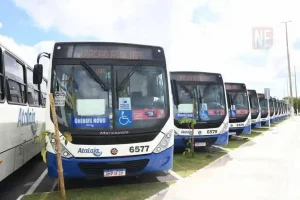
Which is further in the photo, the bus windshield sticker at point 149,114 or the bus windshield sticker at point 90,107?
the bus windshield sticker at point 149,114

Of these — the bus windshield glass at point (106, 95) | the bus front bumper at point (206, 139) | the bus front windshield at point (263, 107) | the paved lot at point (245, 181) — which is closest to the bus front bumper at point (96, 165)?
the bus windshield glass at point (106, 95)

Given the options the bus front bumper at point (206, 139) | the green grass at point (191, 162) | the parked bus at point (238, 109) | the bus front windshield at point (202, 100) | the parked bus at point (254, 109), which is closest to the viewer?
the green grass at point (191, 162)

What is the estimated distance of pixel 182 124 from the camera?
Result: 36.0ft

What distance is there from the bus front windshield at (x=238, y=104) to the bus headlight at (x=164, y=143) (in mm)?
9354

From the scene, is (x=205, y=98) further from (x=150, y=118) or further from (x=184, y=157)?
(x=150, y=118)

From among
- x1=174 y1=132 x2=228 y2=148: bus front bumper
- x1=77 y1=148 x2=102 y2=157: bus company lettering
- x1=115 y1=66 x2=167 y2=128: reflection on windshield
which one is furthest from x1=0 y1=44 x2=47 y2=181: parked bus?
x1=174 y1=132 x2=228 y2=148: bus front bumper

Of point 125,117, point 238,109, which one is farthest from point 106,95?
point 238,109

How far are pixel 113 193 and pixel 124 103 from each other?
174 centimetres

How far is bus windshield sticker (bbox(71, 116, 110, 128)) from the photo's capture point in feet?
20.6

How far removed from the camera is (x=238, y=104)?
16.5 m

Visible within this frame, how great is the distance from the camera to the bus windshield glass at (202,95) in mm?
11312

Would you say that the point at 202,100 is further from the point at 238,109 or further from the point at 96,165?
the point at 96,165

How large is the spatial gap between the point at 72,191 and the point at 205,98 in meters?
6.26

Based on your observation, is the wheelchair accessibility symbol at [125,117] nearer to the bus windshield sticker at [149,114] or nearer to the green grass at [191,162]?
the bus windshield sticker at [149,114]
